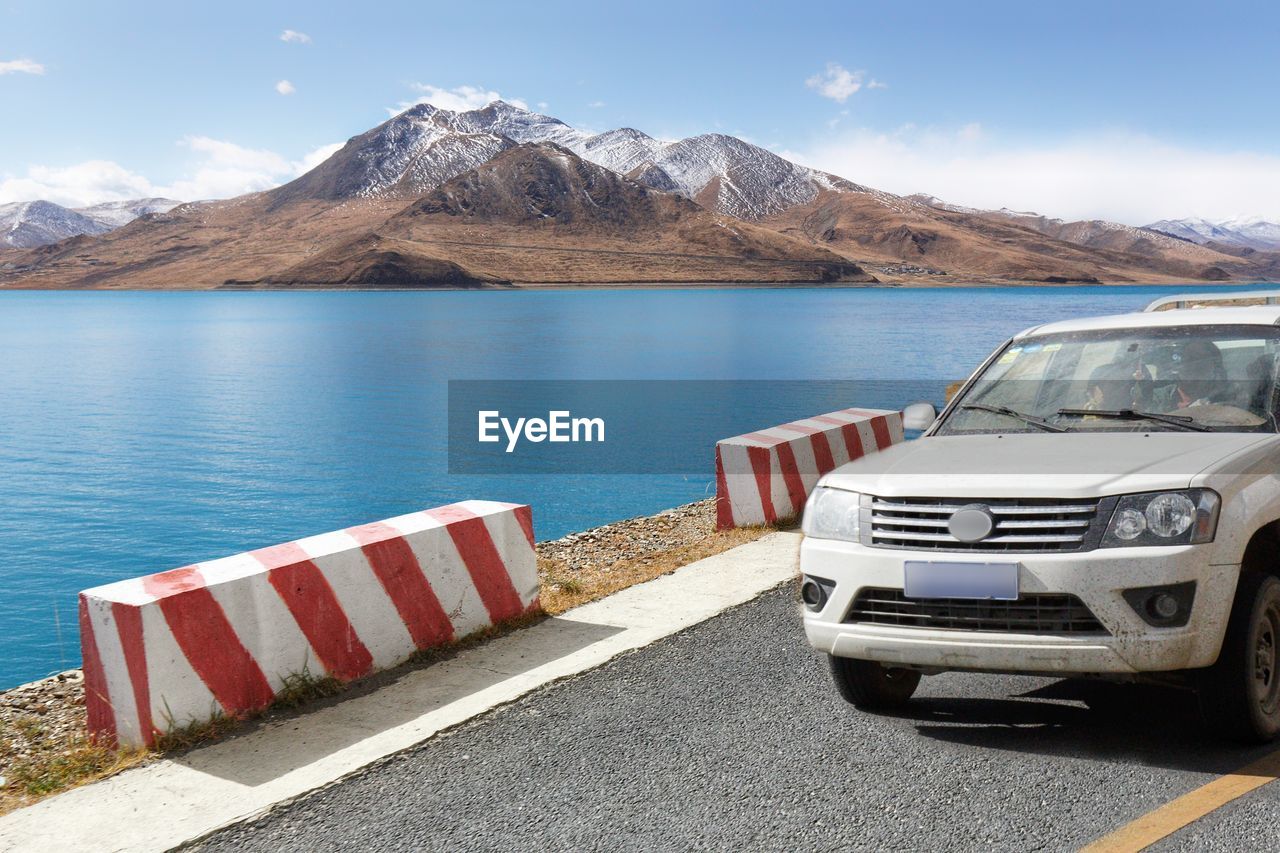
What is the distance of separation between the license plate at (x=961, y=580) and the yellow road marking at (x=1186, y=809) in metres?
0.86

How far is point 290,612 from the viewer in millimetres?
5543

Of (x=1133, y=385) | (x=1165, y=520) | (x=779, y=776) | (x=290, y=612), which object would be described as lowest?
(x=779, y=776)

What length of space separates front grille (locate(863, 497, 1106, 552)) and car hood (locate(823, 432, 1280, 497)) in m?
0.05

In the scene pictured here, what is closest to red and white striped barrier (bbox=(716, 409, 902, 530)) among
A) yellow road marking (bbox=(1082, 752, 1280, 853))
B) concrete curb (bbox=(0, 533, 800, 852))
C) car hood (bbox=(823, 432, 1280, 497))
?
concrete curb (bbox=(0, 533, 800, 852))

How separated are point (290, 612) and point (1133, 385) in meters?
4.12

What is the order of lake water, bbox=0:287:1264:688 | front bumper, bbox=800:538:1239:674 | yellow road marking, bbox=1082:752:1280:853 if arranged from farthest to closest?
lake water, bbox=0:287:1264:688 → front bumper, bbox=800:538:1239:674 → yellow road marking, bbox=1082:752:1280:853

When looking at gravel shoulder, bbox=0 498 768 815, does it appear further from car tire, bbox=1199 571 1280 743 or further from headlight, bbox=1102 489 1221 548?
car tire, bbox=1199 571 1280 743

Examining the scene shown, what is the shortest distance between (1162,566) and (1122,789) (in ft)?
2.64

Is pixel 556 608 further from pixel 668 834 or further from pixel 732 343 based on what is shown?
pixel 732 343

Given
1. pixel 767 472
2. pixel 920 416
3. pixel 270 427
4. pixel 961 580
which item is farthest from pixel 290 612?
pixel 270 427

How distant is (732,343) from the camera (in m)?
65.1

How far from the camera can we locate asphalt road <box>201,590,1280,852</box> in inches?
152

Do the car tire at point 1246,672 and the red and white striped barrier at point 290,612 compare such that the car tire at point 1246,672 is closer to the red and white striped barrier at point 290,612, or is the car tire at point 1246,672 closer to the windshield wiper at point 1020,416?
the windshield wiper at point 1020,416

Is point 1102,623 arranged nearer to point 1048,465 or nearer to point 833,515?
point 1048,465
